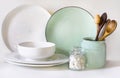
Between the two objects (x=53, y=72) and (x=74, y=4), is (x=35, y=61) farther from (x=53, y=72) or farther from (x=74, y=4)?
(x=74, y=4)

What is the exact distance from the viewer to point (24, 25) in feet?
3.89

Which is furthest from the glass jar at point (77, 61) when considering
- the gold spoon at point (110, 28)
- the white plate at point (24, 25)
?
the white plate at point (24, 25)

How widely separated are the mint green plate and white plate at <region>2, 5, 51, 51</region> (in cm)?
5

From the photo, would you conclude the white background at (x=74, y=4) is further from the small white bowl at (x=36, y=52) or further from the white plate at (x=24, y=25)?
the small white bowl at (x=36, y=52)

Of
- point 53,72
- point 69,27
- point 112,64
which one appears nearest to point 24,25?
point 69,27

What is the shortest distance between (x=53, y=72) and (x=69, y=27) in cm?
30

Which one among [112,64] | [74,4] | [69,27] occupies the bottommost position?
[112,64]

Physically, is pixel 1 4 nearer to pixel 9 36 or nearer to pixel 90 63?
pixel 9 36

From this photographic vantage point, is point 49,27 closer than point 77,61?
No

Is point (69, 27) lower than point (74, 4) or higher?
lower

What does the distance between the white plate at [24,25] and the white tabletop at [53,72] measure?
0.65 ft

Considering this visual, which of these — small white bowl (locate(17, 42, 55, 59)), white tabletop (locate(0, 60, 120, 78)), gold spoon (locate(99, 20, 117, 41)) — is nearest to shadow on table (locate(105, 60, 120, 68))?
white tabletop (locate(0, 60, 120, 78))

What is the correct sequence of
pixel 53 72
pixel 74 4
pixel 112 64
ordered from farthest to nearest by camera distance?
pixel 74 4 < pixel 112 64 < pixel 53 72

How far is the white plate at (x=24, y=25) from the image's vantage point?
3.87 feet
